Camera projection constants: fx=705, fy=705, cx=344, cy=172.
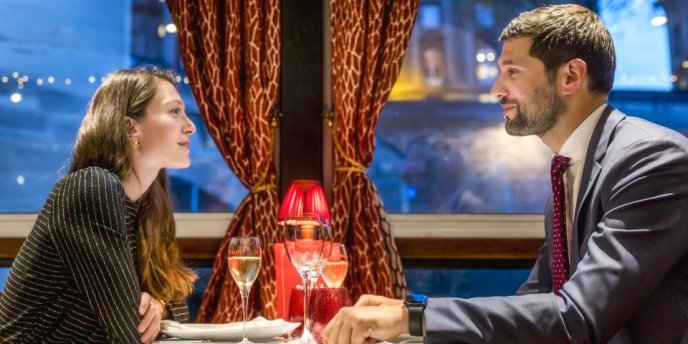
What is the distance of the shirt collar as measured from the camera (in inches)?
68.2

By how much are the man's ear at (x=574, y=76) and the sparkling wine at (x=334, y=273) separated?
2.50 feet

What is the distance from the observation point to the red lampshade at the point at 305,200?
10.4 feet

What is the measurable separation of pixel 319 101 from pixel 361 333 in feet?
9.01

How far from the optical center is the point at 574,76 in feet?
5.74

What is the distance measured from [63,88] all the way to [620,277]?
11.9ft

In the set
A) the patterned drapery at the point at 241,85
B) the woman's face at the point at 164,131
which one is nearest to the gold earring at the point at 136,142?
the woman's face at the point at 164,131

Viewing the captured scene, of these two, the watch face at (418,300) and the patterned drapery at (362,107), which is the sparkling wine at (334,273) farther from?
the patterned drapery at (362,107)

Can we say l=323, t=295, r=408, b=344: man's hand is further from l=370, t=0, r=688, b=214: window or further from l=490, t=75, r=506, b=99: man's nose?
l=370, t=0, r=688, b=214: window

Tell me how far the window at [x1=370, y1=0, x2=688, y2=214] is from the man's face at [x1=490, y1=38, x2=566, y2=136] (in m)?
2.11

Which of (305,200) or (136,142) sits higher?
(136,142)

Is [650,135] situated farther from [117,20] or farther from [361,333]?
[117,20]

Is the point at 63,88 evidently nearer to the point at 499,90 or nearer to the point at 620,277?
the point at 499,90

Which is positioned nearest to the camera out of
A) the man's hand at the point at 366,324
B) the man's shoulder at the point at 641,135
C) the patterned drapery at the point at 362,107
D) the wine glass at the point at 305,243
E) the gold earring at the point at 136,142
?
the man's hand at the point at 366,324

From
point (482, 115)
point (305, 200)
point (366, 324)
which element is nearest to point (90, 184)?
point (366, 324)
